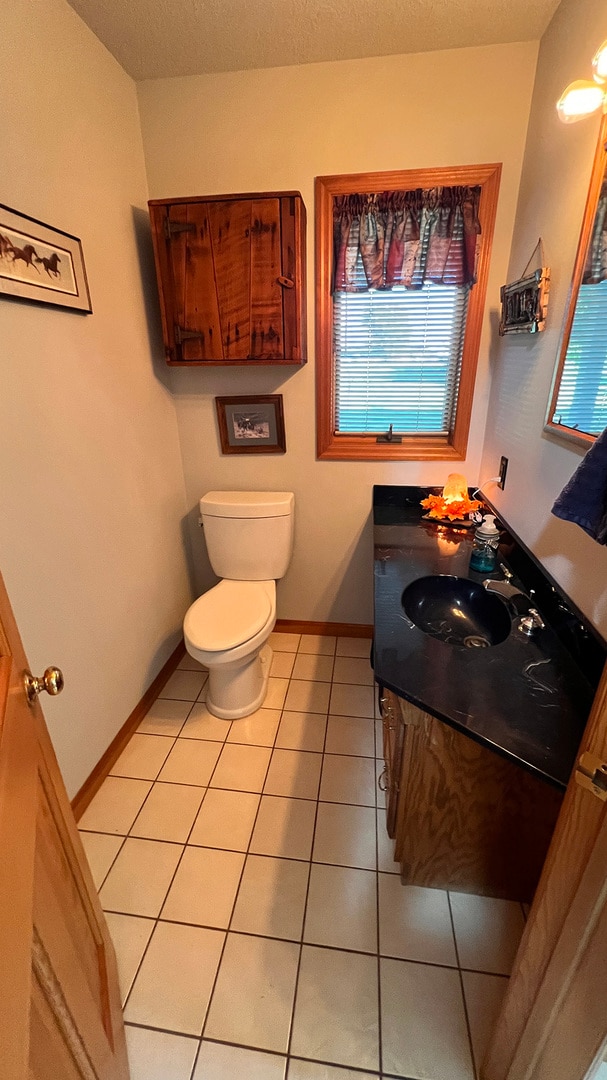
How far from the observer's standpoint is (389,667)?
1.00m

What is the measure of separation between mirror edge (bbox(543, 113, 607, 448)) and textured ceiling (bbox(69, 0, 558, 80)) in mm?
719

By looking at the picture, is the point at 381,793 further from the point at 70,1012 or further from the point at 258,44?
the point at 258,44

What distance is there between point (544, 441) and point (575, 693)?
2.51 feet

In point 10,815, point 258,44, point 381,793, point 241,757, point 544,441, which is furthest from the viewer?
point 241,757

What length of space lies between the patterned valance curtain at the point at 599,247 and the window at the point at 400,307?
70 centimetres

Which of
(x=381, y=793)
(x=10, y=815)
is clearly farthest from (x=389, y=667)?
(x=381, y=793)

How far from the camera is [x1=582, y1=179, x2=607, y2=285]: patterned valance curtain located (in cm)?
105

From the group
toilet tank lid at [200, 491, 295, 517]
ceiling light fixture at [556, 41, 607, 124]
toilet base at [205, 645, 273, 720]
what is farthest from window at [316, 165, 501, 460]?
toilet base at [205, 645, 273, 720]

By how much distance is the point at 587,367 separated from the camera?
43.7 inches

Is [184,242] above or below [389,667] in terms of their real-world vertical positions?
above

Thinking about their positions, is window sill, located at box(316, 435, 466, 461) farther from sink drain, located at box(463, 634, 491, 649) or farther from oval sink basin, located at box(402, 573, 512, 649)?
sink drain, located at box(463, 634, 491, 649)

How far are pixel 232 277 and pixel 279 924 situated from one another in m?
2.12

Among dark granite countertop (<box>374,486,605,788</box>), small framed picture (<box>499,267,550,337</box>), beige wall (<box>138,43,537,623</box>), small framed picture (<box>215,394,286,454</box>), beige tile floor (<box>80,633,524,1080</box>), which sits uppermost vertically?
beige wall (<box>138,43,537,623</box>)

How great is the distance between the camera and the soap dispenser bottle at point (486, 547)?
57.5 inches
